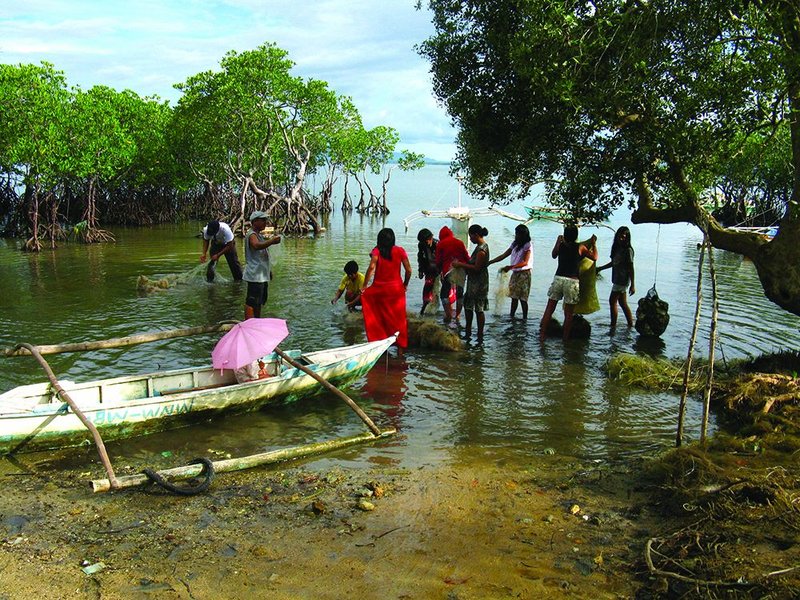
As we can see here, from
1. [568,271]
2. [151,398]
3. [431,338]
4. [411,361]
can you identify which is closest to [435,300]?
[431,338]

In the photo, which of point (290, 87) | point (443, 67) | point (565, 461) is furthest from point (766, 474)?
point (290, 87)

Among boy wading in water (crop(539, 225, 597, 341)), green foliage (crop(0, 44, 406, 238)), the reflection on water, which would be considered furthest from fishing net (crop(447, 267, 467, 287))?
green foliage (crop(0, 44, 406, 238))

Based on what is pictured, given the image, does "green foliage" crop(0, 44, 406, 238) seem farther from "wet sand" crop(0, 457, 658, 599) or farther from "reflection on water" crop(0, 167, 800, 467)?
"wet sand" crop(0, 457, 658, 599)

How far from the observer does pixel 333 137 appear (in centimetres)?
3500

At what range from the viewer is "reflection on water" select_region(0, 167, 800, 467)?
6773 millimetres

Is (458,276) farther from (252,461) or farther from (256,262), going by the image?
(252,461)

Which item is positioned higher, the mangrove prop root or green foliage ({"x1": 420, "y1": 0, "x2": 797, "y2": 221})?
green foliage ({"x1": 420, "y1": 0, "x2": 797, "y2": 221})

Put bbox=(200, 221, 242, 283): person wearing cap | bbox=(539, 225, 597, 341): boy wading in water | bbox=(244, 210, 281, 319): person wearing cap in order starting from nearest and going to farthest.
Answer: bbox=(244, 210, 281, 319): person wearing cap < bbox=(539, 225, 597, 341): boy wading in water < bbox=(200, 221, 242, 283): person wearing cap

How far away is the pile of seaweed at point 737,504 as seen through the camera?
12.6 feet

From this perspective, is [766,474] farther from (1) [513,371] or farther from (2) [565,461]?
(1) [513,371]

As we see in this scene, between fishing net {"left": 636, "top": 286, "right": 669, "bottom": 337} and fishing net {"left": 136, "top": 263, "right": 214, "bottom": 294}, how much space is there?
8.92 meters

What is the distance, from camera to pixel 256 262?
9539 millimetres

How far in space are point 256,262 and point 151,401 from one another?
3396mm

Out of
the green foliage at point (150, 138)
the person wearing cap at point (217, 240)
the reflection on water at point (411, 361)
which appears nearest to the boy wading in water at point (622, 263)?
the reflection on water at point (411, 361)
